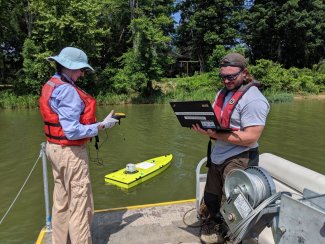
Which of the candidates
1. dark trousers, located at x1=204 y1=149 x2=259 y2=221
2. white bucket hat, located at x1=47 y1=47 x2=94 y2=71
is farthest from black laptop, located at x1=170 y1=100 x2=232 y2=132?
white bucket hat, located at x1=47 y1=47 x2=94 y2=71

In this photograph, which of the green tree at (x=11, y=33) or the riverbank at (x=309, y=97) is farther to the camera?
the riverbank at (x=309, y=97)

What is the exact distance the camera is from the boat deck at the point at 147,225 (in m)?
3.35

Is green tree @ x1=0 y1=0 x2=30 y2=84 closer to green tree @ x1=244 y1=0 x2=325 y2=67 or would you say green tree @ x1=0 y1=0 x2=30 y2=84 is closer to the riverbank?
green tree @ x1=244 y1=0 x2=325 y2=67

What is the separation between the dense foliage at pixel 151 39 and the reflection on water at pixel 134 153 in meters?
7.93

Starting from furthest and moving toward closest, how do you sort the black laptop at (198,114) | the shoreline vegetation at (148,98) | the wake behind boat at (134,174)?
the shoreline vegetation at (148,98) < the wake behind boat at (134,174) < the black laptop at (198,114)

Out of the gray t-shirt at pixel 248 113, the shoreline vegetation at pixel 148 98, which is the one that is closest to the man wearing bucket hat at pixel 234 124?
the gray t-shirt at pixel 248 113

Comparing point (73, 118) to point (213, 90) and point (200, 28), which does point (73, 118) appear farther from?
point (200, 28)

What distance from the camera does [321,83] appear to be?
30734 mm

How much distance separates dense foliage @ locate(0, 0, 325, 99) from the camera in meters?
24.2

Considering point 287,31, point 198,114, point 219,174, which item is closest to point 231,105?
point 198,114

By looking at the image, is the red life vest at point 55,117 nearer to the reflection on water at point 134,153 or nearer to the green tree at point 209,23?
the reflection on water at point 134,153

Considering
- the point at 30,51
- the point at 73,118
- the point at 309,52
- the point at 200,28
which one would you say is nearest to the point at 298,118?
the point at 73,118

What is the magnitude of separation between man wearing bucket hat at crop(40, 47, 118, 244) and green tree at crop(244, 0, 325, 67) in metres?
35.8

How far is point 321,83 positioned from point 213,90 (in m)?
10.9
